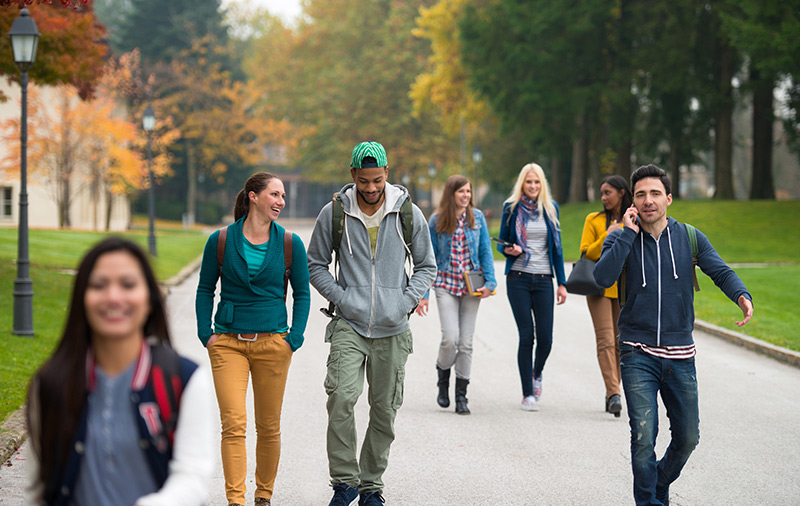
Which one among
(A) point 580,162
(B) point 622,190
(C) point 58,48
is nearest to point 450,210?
(B) point 622,190

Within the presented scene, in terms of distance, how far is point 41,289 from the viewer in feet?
54.7

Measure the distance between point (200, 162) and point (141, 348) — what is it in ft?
205

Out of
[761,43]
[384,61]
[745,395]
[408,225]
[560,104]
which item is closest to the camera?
[408,225]

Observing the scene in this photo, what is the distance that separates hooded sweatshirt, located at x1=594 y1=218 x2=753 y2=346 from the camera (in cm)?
494

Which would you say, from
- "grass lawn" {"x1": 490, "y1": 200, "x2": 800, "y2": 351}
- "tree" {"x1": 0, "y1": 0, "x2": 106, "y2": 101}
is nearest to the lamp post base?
"tree" {"x1": 0, "y1": 0, "x2": 106, "y2": 101}

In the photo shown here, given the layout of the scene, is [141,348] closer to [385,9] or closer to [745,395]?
[745,395]

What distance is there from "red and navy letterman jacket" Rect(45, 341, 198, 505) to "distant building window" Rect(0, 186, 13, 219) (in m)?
41.1

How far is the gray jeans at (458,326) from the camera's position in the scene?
826cm

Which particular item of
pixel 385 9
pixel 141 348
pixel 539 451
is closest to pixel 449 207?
pixel 539 451

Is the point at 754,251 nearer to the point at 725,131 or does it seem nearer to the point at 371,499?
the point at 725,131

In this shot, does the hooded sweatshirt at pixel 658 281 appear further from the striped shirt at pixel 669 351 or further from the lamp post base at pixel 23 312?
the lamp post base at pixel 23 312

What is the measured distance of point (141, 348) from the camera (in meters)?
2.71

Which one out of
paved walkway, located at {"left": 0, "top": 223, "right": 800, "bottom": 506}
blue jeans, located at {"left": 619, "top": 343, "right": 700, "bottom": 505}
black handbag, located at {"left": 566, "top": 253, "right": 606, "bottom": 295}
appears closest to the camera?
blue jeans, located at {"left": 619, "top": 343, "right": 700, "bottom": 505}

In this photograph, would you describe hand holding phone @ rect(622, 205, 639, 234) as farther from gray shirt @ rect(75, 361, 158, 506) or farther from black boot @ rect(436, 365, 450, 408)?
black boot @ rect(436, 365, 450, 408)
